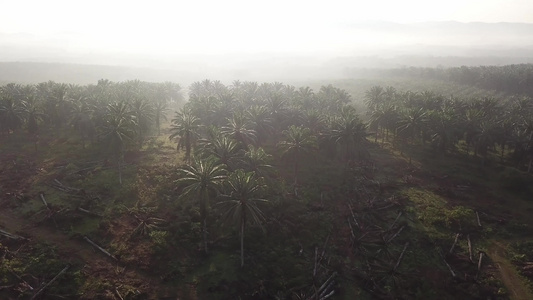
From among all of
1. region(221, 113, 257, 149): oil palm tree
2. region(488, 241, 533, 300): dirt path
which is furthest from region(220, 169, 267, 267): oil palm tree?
region(488, 241, 533, 300): dirt path

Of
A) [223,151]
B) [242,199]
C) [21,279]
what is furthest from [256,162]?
[21,279]

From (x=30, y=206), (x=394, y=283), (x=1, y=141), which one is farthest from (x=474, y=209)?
(x=1, y=141)

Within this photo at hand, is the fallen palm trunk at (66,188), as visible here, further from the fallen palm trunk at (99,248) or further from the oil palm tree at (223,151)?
the oil palm tree at (223,151)

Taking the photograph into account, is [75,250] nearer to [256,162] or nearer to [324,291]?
[256,162]

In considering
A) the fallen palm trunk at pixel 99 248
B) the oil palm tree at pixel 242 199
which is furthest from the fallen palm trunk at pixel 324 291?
the fallen palm trunk at pixel 99 248

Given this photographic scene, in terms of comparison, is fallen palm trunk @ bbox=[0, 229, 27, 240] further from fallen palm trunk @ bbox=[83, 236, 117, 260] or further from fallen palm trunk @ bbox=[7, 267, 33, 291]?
fallen palm trunk @ bbox=[83, 236, 117, 260]

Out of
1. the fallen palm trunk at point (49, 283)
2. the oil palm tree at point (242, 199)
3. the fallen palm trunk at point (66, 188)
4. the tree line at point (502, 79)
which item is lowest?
the fallen palm trunk at point (49, 283)

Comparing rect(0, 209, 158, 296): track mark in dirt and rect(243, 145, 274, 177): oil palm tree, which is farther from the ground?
rect(243, 145, 274, 177): oil palm tree

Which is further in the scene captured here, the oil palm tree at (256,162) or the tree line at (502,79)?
the tree line at (502,79)

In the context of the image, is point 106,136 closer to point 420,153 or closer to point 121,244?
point 121,244
